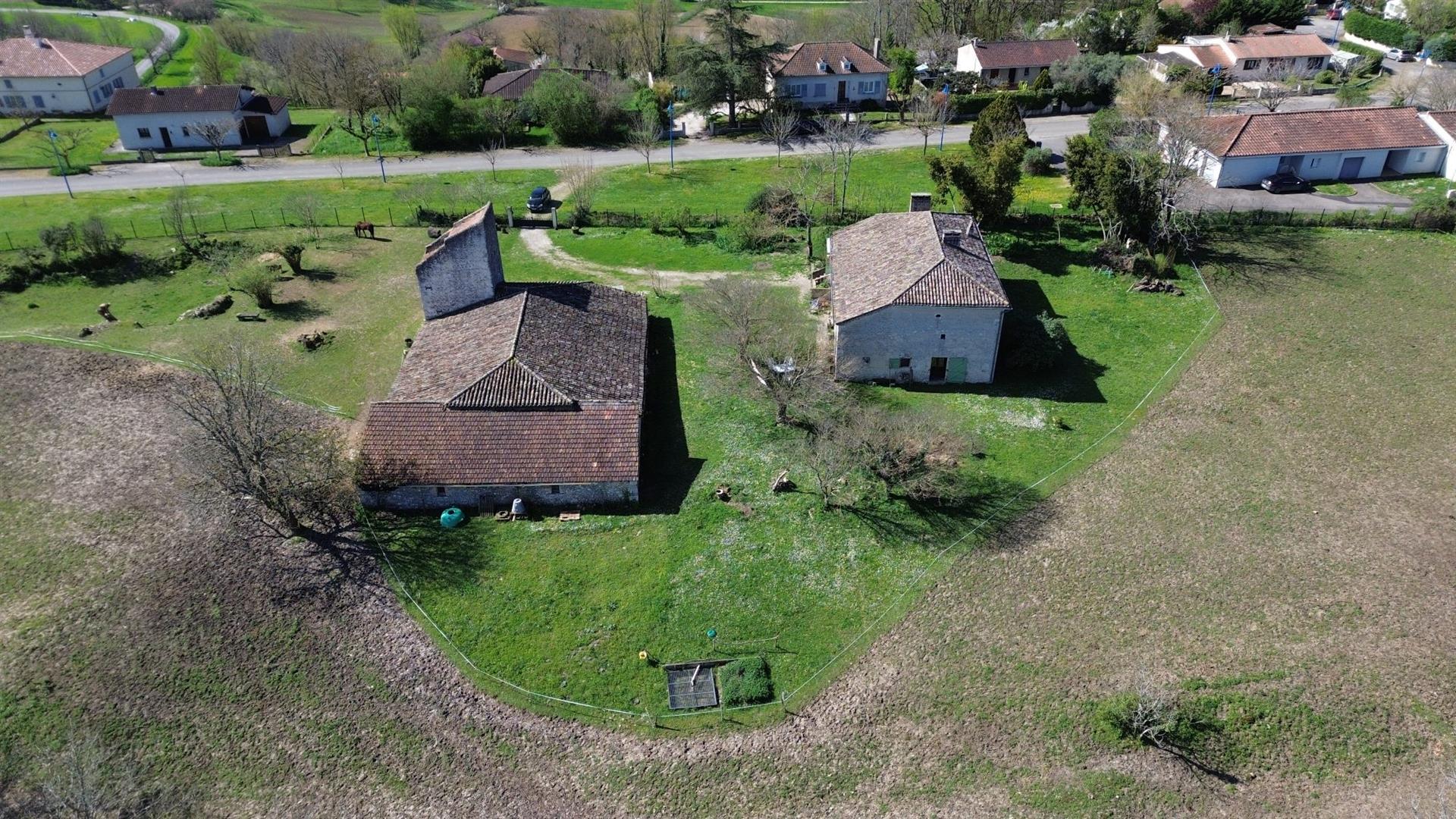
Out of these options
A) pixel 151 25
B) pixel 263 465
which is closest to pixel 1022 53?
pixel 263 465

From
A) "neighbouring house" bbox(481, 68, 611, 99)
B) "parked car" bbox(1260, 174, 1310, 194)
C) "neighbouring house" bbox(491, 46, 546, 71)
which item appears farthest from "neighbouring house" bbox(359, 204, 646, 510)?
"neighbouring house" bbox(491, 46, 546, 71)

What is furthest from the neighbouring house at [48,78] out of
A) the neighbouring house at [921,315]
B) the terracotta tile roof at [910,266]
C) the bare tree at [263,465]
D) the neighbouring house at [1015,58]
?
the neighbouring house at [1015,58]

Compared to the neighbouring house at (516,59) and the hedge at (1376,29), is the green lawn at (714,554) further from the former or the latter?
the hedge at (1376,29)

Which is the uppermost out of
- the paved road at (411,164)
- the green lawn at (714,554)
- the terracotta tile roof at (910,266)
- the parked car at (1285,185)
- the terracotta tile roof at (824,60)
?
the terracotta tile roof at (824,60)

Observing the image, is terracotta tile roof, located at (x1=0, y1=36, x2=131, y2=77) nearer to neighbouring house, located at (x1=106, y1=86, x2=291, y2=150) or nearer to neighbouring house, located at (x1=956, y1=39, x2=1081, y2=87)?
neighbouring house, located at (x1=106, y1=86, x2=291, y2=150)

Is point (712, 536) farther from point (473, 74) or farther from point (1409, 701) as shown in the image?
point (473, 74)

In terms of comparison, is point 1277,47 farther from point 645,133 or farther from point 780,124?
point 645,133
